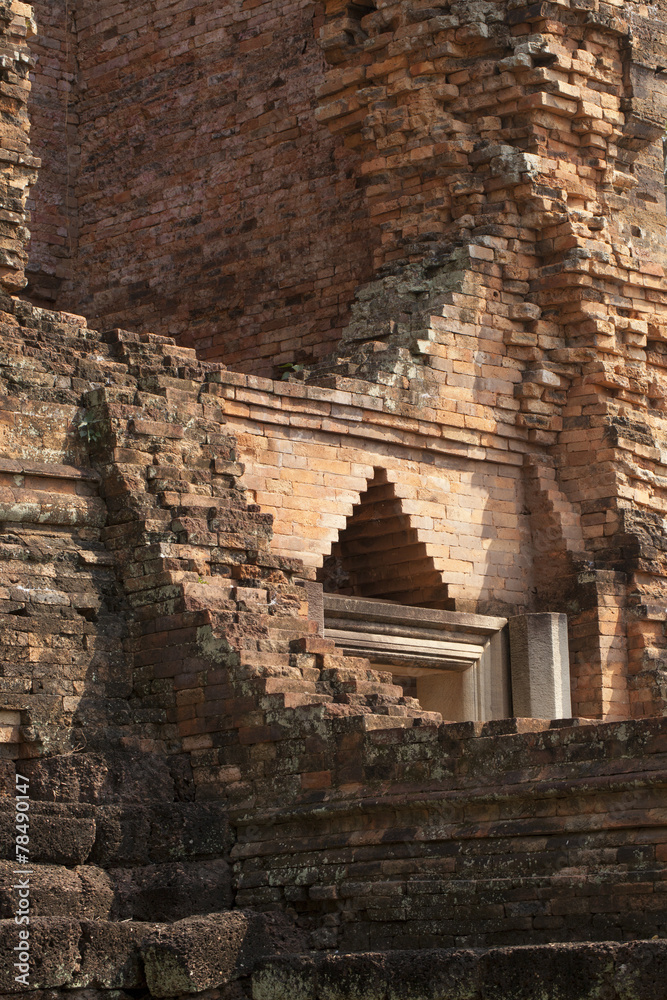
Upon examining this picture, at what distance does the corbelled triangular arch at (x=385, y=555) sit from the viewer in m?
13.8

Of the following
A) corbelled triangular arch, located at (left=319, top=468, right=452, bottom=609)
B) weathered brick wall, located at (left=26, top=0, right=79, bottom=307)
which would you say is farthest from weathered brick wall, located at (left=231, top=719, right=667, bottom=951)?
weathered brick wall, located at (left=26, top=0, right=79, bottom=307)

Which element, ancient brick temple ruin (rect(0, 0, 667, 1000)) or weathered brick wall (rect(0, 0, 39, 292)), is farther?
weathered brick wall (rect(0, 0, 39, 292))

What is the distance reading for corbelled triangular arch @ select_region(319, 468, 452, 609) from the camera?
1380cm

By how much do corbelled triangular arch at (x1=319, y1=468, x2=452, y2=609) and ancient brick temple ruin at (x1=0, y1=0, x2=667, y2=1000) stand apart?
3cm

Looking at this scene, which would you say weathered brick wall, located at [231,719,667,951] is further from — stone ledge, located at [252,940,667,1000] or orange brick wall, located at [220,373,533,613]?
orange brick wall, located at [220,373,533,613]

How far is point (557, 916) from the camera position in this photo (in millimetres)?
8617

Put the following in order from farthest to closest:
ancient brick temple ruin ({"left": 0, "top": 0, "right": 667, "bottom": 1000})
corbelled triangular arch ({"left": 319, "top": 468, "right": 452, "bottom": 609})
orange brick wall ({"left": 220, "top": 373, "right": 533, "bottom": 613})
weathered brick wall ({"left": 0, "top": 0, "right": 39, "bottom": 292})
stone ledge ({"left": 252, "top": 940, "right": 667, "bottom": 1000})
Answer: corbelled triangular arch ({"left": 319, "top": 468, "right": 452, "bottom": 609}) → orange brick wall ({"left": 220, "top": 373, "right": 533, "bottom": 613}) → weathered brick wall ({"left": 0, "top": 0, "right": 39, "bottom": 292}) → ancient brick temple ruin ({"left": 0, "top": 0, "right": 667, "bottom": 1000}) → stone ledge ({"left": 252, "top": 940, "right": 667, "bottom": 1000})

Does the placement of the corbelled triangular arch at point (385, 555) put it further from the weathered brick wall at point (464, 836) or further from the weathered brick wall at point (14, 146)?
the weathered brick wall at point (464, 836)

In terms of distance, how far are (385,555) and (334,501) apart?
980mm

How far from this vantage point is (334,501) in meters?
13.2

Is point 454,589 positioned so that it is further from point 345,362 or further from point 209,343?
point 209,343

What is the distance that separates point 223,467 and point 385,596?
10.3ft

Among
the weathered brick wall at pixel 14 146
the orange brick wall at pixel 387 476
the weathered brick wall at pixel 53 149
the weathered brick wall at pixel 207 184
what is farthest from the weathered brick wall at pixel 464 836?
the weathered brick wall at pixel 53 149

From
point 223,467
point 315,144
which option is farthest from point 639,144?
point 223,467
